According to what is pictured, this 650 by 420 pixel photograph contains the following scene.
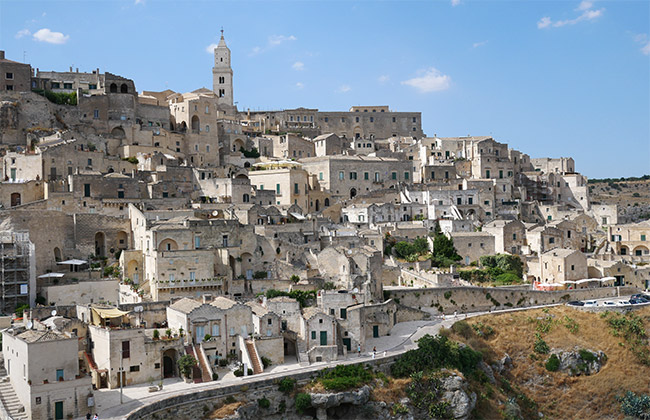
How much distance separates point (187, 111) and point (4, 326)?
110 ft

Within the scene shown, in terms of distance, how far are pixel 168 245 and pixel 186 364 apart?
31.7 feet

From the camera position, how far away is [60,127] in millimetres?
58406

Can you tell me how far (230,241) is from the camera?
41406mm

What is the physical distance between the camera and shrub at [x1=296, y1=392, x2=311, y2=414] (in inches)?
1257

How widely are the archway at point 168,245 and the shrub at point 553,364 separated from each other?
23569mm

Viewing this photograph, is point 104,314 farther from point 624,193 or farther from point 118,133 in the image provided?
point 624,193

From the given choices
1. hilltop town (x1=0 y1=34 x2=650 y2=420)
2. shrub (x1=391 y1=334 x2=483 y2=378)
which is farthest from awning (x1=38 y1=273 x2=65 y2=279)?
shrub (x1=391 y1=334 x2=483 y2=378)

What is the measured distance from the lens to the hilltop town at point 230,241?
33031 mm

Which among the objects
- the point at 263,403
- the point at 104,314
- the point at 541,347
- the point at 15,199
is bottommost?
the point at 263,403

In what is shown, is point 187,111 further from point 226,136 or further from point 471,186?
point 471,186

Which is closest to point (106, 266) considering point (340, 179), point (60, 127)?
point (60, 127)

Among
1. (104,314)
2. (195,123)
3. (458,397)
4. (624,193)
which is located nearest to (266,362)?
(104,314)

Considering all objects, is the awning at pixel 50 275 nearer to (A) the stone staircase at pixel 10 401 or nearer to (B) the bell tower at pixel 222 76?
(A) the stone staircase at pixel 10 401

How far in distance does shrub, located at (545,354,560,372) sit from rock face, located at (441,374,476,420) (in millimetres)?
7537
